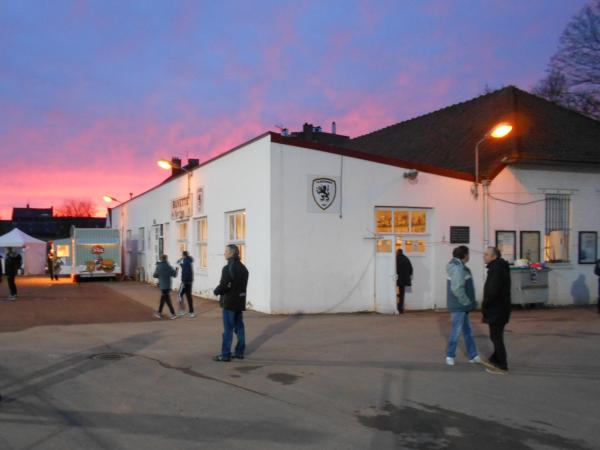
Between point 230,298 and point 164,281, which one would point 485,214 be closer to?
point 164,281

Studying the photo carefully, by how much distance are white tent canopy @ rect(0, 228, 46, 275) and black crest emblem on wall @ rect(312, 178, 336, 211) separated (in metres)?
28.7

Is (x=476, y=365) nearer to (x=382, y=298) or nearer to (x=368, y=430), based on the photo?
(x=368, y=430)

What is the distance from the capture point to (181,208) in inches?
874

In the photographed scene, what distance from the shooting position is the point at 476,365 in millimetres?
8711

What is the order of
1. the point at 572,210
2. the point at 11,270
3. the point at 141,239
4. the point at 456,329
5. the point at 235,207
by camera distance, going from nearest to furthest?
the point at 456,329 < the point at 235,207 < the point at 572,210 < the point at 11,270 < the point at 141,239

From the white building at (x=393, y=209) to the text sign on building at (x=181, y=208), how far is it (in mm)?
134

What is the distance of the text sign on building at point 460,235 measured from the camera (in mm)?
16406

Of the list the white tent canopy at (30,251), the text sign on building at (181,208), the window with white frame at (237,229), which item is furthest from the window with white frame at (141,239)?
the window with white frame at (237,229)

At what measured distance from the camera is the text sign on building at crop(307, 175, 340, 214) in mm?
14695

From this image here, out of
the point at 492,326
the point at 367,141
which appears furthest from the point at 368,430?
the point at 367,141

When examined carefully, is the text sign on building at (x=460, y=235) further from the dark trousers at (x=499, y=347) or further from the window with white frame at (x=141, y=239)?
the window with white frame at (x=141, y=239)

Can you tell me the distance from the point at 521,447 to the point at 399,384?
7.82 ft

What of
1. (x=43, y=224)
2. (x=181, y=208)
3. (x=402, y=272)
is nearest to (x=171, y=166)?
(x=181, y=208)

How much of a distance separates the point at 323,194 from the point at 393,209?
222 cm
